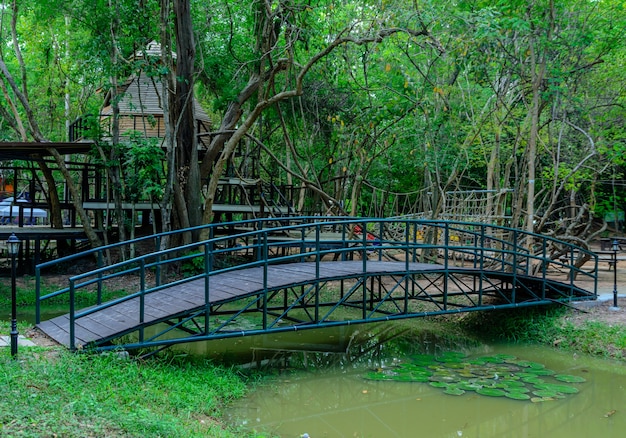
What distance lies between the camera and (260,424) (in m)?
7.02

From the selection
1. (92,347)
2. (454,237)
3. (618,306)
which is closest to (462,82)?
(454,237)

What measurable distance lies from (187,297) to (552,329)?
7.02 metres

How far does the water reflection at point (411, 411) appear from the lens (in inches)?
278

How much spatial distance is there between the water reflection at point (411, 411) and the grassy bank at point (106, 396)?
0.65 metres

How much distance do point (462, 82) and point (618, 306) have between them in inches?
304

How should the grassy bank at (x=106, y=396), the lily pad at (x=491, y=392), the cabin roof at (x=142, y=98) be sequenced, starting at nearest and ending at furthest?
the grassy bank at (x=106, y=396) → the lily pad at (x=491, y=392) → the cabin roof at (x=142, y=98)

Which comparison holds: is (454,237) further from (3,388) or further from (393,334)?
(3,388)

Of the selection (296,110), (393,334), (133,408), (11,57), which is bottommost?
(393,334)

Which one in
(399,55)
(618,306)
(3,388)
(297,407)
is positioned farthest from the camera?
(399,55)

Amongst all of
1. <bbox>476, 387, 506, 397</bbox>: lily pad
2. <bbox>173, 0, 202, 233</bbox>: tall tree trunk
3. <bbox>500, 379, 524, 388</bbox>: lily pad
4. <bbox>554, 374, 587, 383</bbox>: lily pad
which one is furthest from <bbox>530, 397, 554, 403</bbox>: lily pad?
<bbox>173, 0, 202, 233</bbox>: tall tree trunk

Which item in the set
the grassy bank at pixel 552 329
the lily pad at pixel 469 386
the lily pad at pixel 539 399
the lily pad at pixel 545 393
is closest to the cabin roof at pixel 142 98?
the grassy bank at pixel 552 329

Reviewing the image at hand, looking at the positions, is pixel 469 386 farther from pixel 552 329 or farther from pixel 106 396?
pixel 106 396

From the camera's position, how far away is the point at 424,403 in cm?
790

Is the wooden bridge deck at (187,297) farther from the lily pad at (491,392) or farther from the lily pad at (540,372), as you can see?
Result: the lily pad at (491,392)
